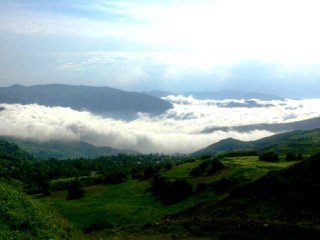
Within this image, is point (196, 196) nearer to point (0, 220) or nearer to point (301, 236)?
point (301, 236)

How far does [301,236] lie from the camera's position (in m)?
32.5

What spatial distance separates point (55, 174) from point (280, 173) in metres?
161

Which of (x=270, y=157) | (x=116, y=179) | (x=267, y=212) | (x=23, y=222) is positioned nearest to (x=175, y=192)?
(x=270, y=157)

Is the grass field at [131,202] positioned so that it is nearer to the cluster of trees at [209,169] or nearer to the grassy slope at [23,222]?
the cluster of trees at [209,169]

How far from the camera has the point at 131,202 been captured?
7456 cm

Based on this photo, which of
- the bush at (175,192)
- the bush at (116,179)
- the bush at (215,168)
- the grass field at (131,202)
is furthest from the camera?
the bush at (116,179)

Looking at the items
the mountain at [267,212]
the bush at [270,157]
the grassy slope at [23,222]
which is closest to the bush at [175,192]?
the mountain at [267,212]

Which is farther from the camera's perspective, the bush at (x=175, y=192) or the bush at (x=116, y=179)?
the bush at (x=116, y=179)

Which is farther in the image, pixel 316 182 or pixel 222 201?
pixel 222 201

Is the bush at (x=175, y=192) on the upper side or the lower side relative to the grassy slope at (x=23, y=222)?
lower

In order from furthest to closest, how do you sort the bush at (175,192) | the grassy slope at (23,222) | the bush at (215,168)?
the bush at (215,168)
the bush at (175,192)
the grassy slope at (23,222)

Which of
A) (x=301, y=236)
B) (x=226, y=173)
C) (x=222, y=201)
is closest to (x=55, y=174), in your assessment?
(x=226, y=173)

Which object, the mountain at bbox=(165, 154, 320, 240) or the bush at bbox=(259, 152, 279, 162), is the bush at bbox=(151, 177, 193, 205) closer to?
the mountain at bbox=(165, 154, 320, 240)

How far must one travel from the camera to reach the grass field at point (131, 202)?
61.9 meters
